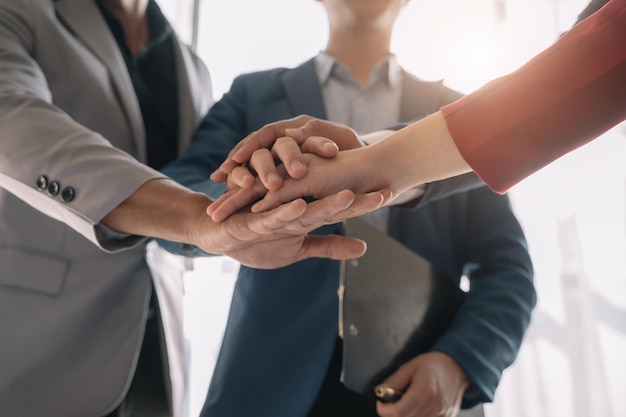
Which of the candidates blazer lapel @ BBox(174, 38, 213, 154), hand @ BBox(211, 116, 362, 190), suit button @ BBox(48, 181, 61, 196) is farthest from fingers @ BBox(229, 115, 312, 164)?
blazer lapel @ BBox(174, 38, 213, 154)

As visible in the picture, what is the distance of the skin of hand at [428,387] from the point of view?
2.04 ft

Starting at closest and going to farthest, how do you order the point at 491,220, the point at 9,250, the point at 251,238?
the point at 251,238
the point at 9,250
the point at 491,220

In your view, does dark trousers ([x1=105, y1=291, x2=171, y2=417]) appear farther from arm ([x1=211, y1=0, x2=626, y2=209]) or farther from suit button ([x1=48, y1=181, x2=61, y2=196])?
arm ([x1=211, y1=0, x2=626, y2=209])

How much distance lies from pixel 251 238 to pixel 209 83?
0.65 meters

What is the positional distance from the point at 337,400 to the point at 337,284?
17 centimetres

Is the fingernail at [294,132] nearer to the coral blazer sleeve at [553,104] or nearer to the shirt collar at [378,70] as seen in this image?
the coral blazer sleeve at [553,104]

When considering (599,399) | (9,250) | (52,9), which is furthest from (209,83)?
(599,399)

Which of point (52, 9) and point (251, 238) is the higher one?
point (52, 9)

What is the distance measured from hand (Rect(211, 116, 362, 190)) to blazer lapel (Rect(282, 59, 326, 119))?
0.19 meters

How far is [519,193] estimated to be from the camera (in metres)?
1.58

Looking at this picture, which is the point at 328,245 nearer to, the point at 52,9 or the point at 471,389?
the point at 471,389

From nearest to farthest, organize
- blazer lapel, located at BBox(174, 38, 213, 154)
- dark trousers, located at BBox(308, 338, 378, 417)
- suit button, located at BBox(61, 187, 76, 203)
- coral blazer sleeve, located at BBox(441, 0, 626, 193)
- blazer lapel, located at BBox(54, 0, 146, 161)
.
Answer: coral blazer sleeve, located at BBox(441, 0, 626, 193), suit button, located at BBox(61, 187, 76, 203), dark trousers, located at BBox(308, 338, 378, 417), blazer lapel, located at BBox(54, 0, 146, 161), blazer lapel, located at BBox(174, 38, 213, 154)

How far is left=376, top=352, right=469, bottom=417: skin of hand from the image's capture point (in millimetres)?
623

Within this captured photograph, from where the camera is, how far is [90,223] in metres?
0.60
